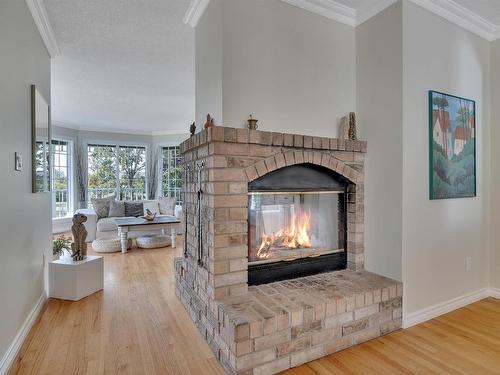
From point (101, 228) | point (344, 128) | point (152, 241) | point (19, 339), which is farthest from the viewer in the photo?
point (101, 228)

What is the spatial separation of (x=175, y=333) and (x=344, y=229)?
5.31 feet

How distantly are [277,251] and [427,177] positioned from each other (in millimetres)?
1354

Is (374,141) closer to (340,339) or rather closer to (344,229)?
(344,229)

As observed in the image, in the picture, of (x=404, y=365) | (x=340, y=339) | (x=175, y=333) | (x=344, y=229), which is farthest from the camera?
(x=344, y=229)

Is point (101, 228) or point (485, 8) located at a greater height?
point (485, 8)

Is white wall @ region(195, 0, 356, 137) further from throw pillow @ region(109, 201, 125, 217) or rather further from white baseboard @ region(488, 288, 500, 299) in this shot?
throw pillow @ region(109, 201, 125, 217)

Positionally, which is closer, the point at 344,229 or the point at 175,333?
the point at 175,333

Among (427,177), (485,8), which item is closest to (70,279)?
(427,177)

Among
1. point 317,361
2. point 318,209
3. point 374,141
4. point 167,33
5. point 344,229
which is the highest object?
point 167,33

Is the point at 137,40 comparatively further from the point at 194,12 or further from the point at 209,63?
the point at 209,63

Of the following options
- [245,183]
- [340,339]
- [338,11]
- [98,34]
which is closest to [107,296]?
[245,183]

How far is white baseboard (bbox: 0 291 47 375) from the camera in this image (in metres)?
1.72

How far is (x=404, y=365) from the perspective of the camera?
69.9 inches

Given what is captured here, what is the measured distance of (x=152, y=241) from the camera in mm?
5141
